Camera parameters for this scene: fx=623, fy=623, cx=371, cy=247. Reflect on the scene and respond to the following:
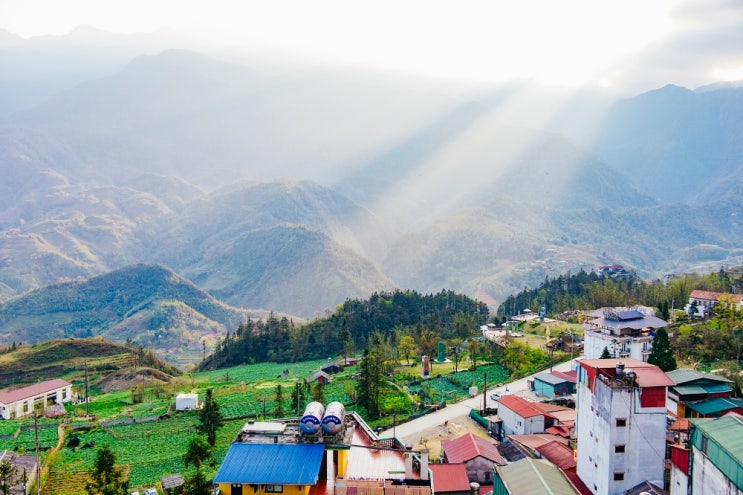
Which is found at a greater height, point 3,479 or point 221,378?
point 3,479

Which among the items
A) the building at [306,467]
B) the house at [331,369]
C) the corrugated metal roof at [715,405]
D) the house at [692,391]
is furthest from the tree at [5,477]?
the house at [331,369]

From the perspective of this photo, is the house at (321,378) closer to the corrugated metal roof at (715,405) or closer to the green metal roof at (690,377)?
the green metal roof at (690,377)

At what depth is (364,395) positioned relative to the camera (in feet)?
153

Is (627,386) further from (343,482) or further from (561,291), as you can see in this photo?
(561,291)

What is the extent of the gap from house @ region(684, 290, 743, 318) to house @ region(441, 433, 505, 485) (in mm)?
34957

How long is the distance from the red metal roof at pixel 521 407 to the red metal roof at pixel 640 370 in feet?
30.3

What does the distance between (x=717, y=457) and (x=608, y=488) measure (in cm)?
590

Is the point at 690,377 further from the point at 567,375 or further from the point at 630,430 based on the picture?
the point at 567,375

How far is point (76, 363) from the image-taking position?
236 ft

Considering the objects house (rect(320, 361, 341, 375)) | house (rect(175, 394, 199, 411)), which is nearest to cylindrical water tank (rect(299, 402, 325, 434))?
house (rect(175, 394, 199, 411))

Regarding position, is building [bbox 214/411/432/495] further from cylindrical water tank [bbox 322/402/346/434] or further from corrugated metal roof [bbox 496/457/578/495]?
corrugated metal roof [bbox 496/457/578/495]

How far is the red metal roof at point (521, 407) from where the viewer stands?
121 feet

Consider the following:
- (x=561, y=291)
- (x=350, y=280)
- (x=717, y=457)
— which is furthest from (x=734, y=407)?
(x=350, y=280)

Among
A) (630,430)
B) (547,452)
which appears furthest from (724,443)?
(547,452)
